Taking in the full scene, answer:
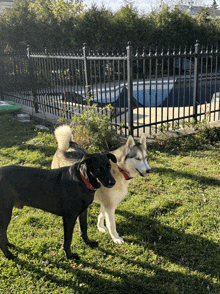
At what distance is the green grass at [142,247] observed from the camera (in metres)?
2.81

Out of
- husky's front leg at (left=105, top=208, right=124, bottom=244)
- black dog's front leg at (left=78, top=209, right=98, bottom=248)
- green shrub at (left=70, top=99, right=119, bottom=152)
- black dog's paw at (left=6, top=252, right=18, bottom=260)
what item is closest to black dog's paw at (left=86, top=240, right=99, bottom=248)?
black dog's front leg at (left=78, top=209, right=98, bottom=248)

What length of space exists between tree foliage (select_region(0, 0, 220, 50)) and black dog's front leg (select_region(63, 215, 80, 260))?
53.0 ft

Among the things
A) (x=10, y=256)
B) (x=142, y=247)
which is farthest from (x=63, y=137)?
(x=142, y=247)

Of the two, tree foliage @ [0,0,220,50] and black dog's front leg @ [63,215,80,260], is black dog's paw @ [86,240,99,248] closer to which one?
black dog's front leg @ [63,215,80,260]

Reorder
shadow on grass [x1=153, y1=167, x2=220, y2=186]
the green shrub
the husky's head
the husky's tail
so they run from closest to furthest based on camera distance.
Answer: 1. the husky's head
2. the husky's tail
3. shadow on grass [x1=153, y1=167, x2=220, y2=186]
4. the green shrub

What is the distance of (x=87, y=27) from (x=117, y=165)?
57.0 ft

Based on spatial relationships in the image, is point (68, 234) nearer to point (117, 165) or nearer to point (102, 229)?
point (102, 229)

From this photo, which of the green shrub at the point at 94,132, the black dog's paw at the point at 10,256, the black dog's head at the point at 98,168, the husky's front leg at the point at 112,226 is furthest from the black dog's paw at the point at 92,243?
the green shrub at the point at 94,132

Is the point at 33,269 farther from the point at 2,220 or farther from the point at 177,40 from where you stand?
the point at 177,40

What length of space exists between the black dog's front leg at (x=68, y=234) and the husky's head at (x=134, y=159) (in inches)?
34.3

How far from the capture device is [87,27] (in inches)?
722

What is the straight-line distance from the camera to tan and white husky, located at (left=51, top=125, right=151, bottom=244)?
309 cm

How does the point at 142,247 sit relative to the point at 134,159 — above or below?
below

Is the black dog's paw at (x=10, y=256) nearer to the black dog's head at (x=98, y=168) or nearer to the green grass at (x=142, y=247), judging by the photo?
the green grass at (x=142, y=247)
